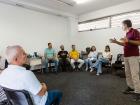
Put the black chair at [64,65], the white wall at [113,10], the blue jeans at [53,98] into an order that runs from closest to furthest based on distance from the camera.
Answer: the blue jeans at [53,98], the white wall at [113,10], the black chair at [64,65]

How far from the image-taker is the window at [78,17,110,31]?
822 cm

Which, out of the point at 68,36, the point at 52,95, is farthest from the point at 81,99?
the point at 68,36

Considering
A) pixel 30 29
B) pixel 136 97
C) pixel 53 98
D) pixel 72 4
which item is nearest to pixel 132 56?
pixel 136 97

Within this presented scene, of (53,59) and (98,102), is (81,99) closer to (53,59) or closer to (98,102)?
(98,102)

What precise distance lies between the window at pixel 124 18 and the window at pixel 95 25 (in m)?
0.32

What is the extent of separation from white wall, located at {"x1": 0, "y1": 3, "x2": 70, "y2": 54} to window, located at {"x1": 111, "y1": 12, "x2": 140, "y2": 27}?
2648mm

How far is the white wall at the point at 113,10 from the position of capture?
23.2ft

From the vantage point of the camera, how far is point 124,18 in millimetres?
7523

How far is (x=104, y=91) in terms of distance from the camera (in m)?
3.90

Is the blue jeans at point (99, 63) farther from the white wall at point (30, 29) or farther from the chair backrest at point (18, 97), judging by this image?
the chair backrest at point (18, 97)

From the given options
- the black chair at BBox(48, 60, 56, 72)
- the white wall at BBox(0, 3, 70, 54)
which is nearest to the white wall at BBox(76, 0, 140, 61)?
the white wall at BBox(0, 3, 70, 54)

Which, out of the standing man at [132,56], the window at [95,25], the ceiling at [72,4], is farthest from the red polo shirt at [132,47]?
the window at [95,25]

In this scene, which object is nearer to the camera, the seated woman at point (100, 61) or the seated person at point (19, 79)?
the seated person at point (19, 79)

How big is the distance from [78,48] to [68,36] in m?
0.87
